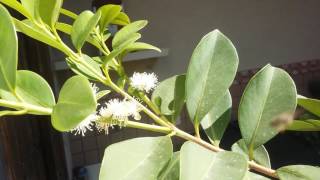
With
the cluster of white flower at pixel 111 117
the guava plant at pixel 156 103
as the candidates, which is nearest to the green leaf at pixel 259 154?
the guava plant at pixel 156 103

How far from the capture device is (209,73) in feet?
1.07

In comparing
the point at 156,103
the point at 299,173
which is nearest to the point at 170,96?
the point at 156,103

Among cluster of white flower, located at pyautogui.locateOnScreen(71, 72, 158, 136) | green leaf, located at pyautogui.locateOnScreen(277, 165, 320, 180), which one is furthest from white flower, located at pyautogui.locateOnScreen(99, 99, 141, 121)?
green leaf, located at pyautogui.locateOnScreen(277, 165, 320, 180)

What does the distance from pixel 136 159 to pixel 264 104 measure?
0.12m

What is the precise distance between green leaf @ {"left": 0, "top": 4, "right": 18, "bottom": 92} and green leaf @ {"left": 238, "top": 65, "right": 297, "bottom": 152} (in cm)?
17

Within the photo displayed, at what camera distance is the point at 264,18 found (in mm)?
2344

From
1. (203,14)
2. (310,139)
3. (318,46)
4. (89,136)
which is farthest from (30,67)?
(318,46)

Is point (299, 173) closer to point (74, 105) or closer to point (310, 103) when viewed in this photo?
point (310, 103)

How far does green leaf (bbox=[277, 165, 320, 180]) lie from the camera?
0.96ft

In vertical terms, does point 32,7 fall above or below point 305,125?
above

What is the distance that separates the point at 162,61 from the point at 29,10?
6.38 ft

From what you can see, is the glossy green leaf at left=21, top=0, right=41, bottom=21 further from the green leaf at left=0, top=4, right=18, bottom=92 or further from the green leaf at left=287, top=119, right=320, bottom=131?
the green leaf at left=287, top=119, right=320, bottom=131

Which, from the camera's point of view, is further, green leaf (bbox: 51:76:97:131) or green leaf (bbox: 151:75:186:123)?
green leaf (bbox: 151:75:186:123)

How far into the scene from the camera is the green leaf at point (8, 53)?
0.81 ft
